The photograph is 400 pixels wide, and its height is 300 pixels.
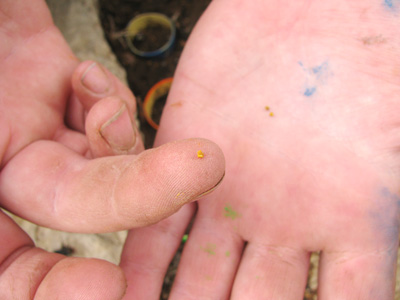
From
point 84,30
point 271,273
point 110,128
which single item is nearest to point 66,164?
point 110,128

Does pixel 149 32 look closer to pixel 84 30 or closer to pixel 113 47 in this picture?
pixel 113 47

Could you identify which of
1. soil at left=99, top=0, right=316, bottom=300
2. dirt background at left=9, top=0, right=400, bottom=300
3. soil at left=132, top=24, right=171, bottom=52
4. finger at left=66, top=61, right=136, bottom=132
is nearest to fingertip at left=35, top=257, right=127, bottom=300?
finger at left=66, top=61, right=136, bottom=132

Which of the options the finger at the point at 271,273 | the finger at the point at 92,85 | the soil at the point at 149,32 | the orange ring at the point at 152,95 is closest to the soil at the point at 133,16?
the soil at the point at 149,32

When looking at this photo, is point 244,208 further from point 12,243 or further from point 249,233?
point 12,243

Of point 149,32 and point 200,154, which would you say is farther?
point 149,32

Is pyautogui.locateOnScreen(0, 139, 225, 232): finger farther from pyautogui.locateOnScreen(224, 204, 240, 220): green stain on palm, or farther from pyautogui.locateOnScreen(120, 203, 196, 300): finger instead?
pyautogui.locateOnScreen(224, 204, 240, 220): green stain on palm

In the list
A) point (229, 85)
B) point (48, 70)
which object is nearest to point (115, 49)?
point (48, 70)
